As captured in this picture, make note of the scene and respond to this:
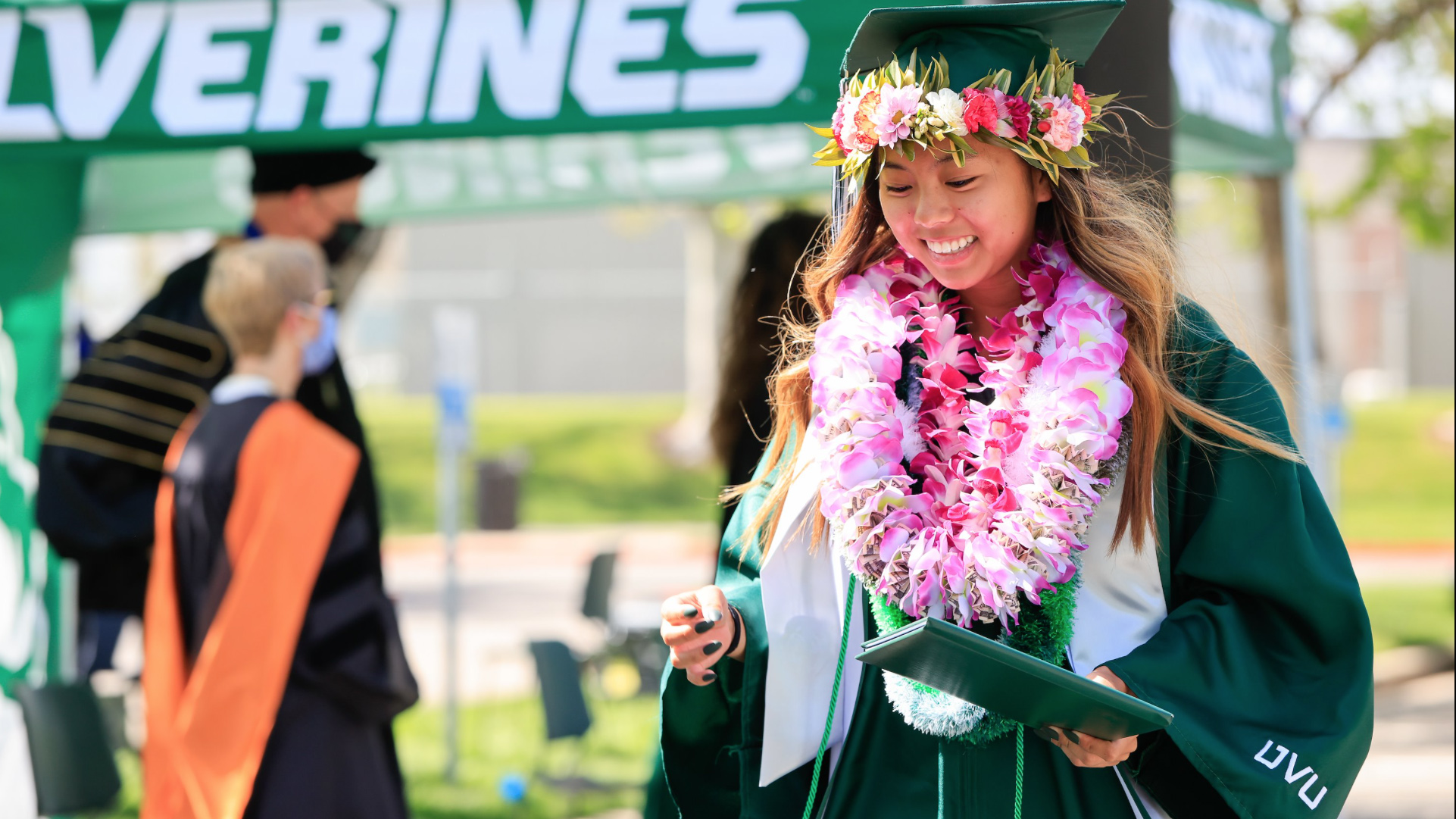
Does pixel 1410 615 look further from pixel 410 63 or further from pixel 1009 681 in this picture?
pixel 1009 681

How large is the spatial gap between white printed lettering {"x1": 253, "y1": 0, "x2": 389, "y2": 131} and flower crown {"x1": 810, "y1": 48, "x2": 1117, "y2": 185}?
5.79 ft

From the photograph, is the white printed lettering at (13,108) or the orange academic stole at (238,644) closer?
the orange academic stole at (238,644)

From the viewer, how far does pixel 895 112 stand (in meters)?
1.87

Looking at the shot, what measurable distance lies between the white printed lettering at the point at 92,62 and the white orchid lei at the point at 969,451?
2.20 metres

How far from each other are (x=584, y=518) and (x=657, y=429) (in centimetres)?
458

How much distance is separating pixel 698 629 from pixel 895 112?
76cm

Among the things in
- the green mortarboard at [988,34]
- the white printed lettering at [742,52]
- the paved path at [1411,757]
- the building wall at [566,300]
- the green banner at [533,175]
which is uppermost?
the building wall at [566,300]

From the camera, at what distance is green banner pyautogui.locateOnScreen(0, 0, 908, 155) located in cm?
311

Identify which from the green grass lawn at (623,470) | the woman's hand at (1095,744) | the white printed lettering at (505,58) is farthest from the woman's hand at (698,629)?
the green grass lawn at (623,470)

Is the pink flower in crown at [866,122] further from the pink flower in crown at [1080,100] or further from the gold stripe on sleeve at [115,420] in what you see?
the gold stripe on sleeve at [115,420]

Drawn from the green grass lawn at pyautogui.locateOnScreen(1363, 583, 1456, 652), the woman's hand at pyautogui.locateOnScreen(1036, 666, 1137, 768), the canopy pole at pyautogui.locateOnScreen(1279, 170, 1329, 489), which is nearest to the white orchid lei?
the woman's hand at pyautogui.locateOnScreen(1036, 666, 1137, 768)

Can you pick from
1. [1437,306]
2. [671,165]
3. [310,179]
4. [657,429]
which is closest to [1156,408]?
[310,179]

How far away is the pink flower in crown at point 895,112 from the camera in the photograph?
186 centimetres

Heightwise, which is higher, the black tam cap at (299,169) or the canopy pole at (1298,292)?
the black tam cap at (299,169)
